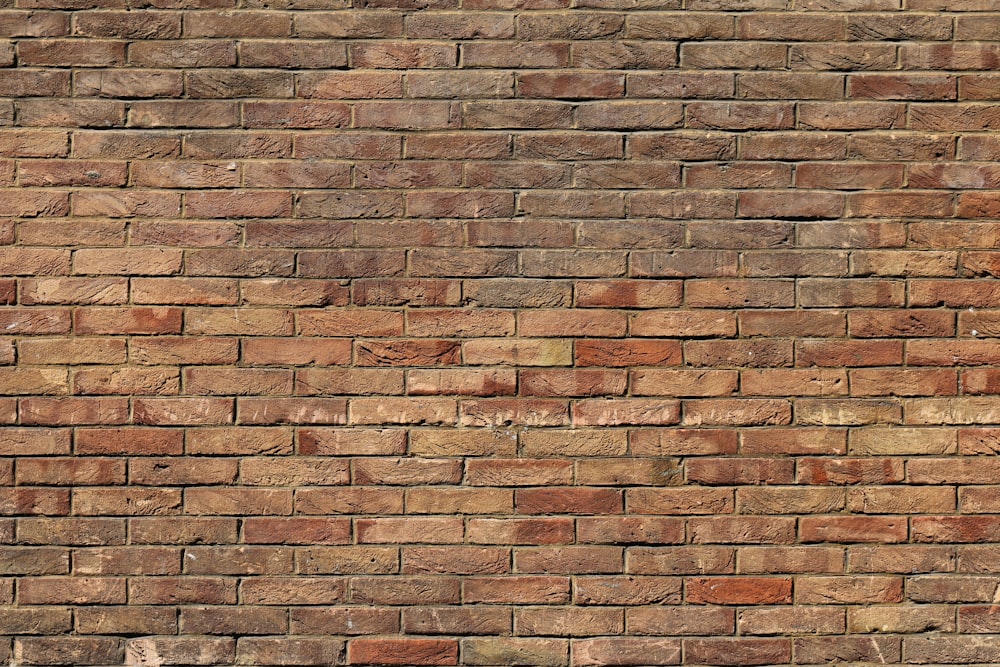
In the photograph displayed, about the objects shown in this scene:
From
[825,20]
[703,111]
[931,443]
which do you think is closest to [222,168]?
[703,111]

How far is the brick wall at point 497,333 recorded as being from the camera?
2467 millimetres

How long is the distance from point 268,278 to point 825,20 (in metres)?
1.94

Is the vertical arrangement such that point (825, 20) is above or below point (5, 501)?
above

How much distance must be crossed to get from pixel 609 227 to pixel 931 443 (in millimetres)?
1208

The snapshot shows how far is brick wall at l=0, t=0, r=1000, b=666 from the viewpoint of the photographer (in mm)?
2467

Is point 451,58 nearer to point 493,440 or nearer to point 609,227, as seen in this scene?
point 609,227

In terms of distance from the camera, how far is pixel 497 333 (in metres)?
2.49

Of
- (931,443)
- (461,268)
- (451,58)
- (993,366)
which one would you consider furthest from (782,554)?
(451,58)

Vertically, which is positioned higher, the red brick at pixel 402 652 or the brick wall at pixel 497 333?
the brick wall at pixel 497 333

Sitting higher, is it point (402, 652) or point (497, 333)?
point (497, 333)

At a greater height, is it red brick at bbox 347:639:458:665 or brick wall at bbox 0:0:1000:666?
brick wall at bbox 0:0:1000:666

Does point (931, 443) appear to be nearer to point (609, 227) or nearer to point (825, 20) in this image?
point (609, 227)

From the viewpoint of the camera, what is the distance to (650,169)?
98.8 inches

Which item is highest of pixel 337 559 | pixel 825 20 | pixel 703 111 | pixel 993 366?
pixel 825 20
